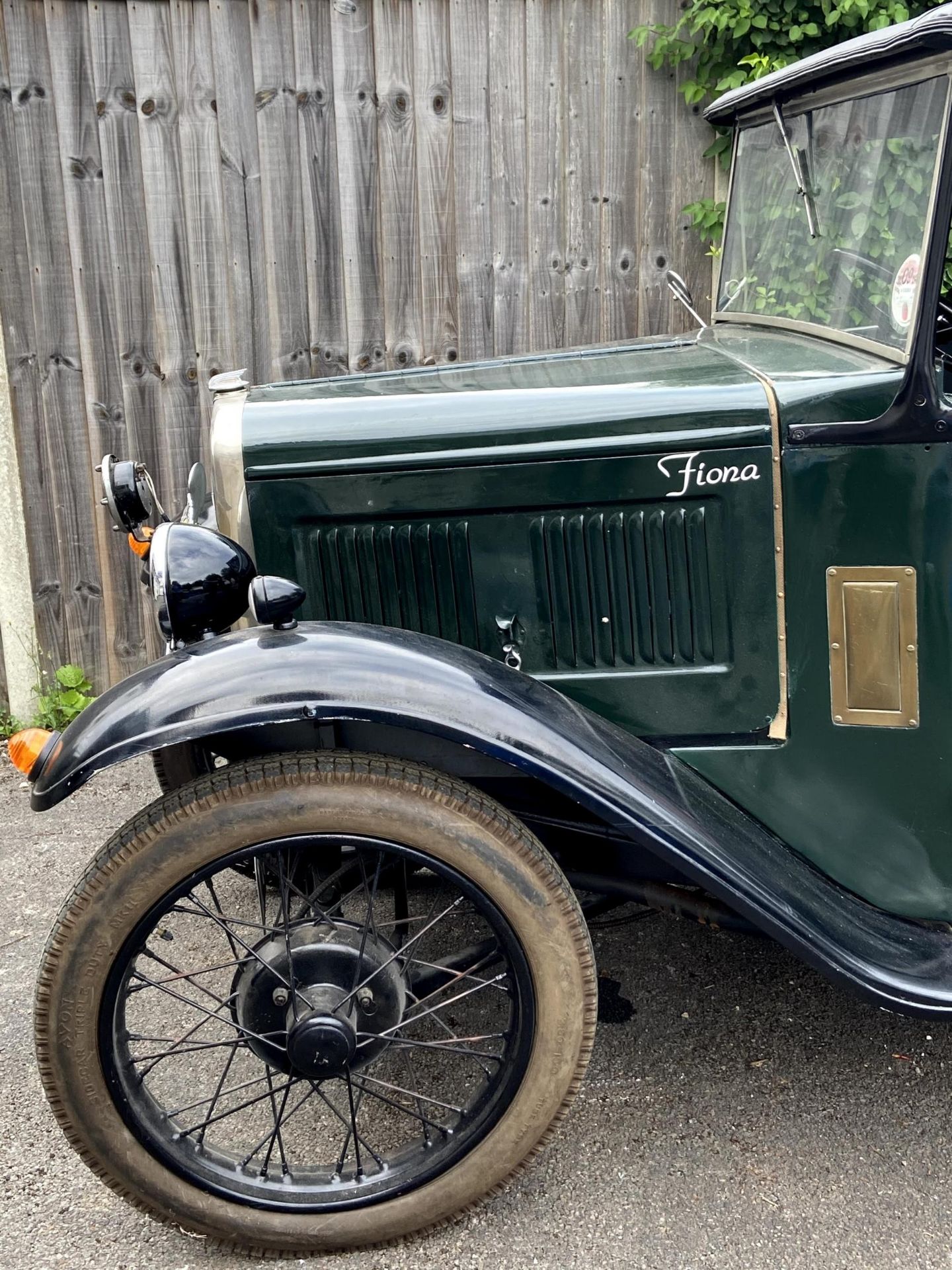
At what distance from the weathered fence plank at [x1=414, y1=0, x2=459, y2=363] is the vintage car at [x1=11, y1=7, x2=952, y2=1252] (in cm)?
173

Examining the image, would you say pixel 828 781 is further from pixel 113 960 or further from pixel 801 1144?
pixel 113 960

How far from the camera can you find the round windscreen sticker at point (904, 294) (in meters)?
2.14

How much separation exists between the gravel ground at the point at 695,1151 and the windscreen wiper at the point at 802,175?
6.11ft

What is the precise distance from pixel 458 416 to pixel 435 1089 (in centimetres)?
150

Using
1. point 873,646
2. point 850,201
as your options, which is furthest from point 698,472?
point 850,201

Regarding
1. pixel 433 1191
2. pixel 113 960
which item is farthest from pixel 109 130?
pixel 433 1191

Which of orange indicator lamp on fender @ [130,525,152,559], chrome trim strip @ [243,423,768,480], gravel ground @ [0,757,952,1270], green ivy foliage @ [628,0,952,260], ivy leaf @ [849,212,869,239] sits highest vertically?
green ivy foliage @ [628,0,952,260]

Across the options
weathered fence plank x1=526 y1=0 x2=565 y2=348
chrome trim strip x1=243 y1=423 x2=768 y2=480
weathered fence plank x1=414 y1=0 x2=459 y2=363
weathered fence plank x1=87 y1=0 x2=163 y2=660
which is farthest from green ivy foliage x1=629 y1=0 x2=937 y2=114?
chrome trim strip x1=243 y1=423 x2=768 y2=480

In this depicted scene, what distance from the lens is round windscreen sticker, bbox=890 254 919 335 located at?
2.14 meters

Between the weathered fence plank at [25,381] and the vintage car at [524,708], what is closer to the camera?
the vintage car at [524,708]

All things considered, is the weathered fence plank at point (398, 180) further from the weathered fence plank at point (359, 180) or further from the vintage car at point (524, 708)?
the vintage car at point (524, 708)

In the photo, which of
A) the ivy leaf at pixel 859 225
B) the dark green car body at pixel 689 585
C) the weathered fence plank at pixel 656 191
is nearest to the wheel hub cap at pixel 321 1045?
the dark green car body at pixel 689 585

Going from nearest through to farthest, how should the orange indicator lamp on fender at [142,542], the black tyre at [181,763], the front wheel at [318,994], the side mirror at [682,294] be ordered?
the front wheel at [318,994] < the black tyre at [181,763] < the orange indicator lamp on fender at [142,542] < the side mirror at [682,294]

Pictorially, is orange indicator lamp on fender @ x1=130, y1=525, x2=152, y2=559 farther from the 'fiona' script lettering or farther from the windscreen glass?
the windscreen glass
